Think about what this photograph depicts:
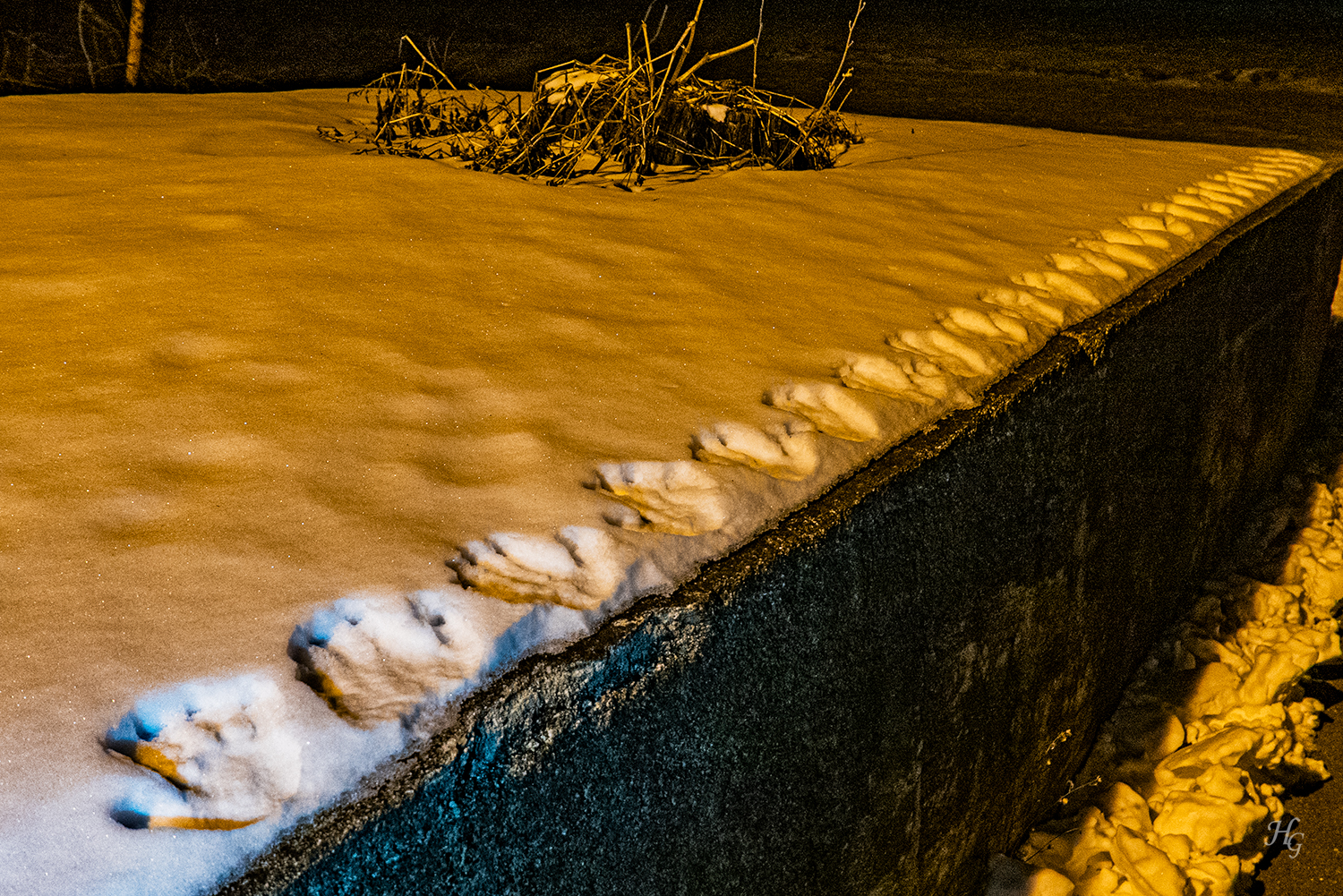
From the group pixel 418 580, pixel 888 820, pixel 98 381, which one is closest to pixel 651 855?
pixel 418 580

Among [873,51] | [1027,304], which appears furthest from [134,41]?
[873,51]

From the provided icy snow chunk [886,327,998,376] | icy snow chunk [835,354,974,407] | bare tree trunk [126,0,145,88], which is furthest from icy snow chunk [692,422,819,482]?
bare tree trunk [126,0,145,88]

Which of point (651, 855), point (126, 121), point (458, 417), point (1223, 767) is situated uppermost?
point (126, 121)

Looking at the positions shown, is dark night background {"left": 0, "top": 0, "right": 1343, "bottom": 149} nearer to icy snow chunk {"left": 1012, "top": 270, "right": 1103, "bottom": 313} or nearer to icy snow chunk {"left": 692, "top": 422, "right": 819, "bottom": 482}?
icy snow chunk {"left": 1012, "top": 270, "right": 1103, "bottom": 313}

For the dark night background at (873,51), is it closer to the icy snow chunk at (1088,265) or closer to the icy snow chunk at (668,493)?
the icy snow chunk at (1088,265)

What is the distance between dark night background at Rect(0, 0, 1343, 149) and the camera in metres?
3.96

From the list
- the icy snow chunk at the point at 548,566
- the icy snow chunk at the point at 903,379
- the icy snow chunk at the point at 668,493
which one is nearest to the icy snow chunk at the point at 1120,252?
the icy snow chunk at the point at 903,379

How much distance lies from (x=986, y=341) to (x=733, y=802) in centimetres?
88

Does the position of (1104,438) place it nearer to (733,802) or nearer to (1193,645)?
(1193,645)

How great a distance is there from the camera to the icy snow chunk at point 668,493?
39.8 inches

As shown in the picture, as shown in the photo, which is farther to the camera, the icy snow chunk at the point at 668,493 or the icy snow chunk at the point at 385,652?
the icy snow chunk at the point at 668,493

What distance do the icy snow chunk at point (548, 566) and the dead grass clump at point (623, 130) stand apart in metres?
1.67

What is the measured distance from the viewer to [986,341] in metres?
1.51

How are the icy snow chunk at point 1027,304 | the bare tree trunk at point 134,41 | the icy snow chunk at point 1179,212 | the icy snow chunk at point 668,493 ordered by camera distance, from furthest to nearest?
1. the bare tree trunk at point 134,41
2. the icy snow chunk at point 1179,212
3. the icy snow chunk at point 1027,304
4. the icy snow chunk at point 668,493
